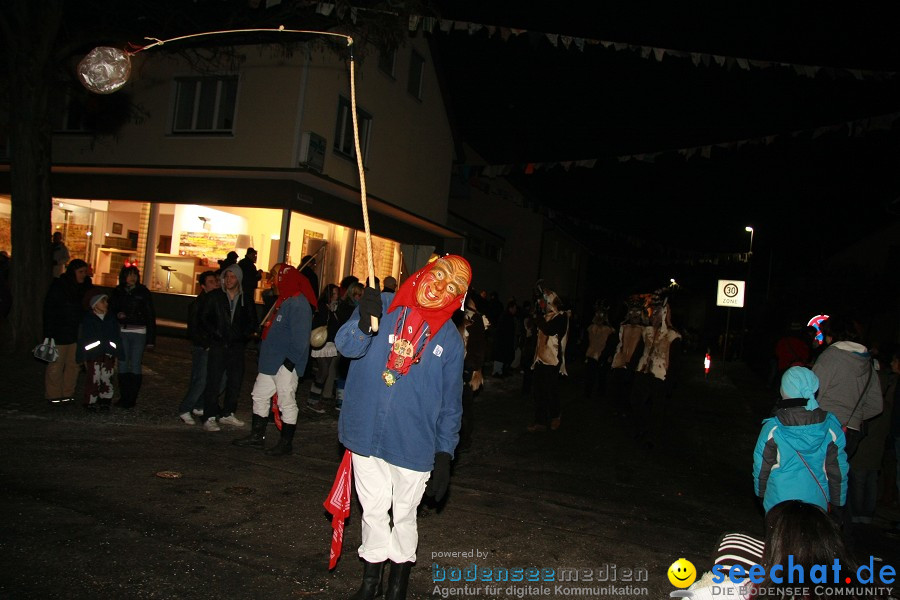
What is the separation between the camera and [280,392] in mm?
7113

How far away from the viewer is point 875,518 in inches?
303

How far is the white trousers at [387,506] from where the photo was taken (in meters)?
3.87

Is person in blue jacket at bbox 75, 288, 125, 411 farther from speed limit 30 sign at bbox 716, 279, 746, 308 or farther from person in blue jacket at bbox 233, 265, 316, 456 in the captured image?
speed limit 30 sign at bbox 716, 279, 746, 308

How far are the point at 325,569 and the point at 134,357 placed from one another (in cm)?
534

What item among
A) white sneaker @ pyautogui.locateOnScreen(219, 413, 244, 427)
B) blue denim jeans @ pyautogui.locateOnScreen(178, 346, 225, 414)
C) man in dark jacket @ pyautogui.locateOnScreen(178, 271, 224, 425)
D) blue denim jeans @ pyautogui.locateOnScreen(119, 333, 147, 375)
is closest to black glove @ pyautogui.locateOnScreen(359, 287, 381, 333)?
man in dark jacket @ pyautogui.locateOnScreen(178, 271, 224, 425)

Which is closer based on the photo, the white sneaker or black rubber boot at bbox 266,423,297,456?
black rubber boot at bbox 266,423,297,456

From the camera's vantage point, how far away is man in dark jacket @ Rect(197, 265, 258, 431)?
7.80 metres

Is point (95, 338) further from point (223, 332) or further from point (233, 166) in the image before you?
point (233, 166)

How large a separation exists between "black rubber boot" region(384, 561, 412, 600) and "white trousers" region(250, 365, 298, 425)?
346 centimetres

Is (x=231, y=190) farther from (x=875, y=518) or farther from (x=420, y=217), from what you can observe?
(x=875, y=518)

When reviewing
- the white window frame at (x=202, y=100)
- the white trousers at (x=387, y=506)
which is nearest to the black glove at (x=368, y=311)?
the white trousers at (x=387, y=506)

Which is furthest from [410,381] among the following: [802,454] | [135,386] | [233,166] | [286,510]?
[233,166]

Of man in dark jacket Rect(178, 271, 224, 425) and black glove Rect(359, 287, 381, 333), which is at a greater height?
black glove Rect(359, 287, 381, 333)

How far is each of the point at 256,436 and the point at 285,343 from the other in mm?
1158
